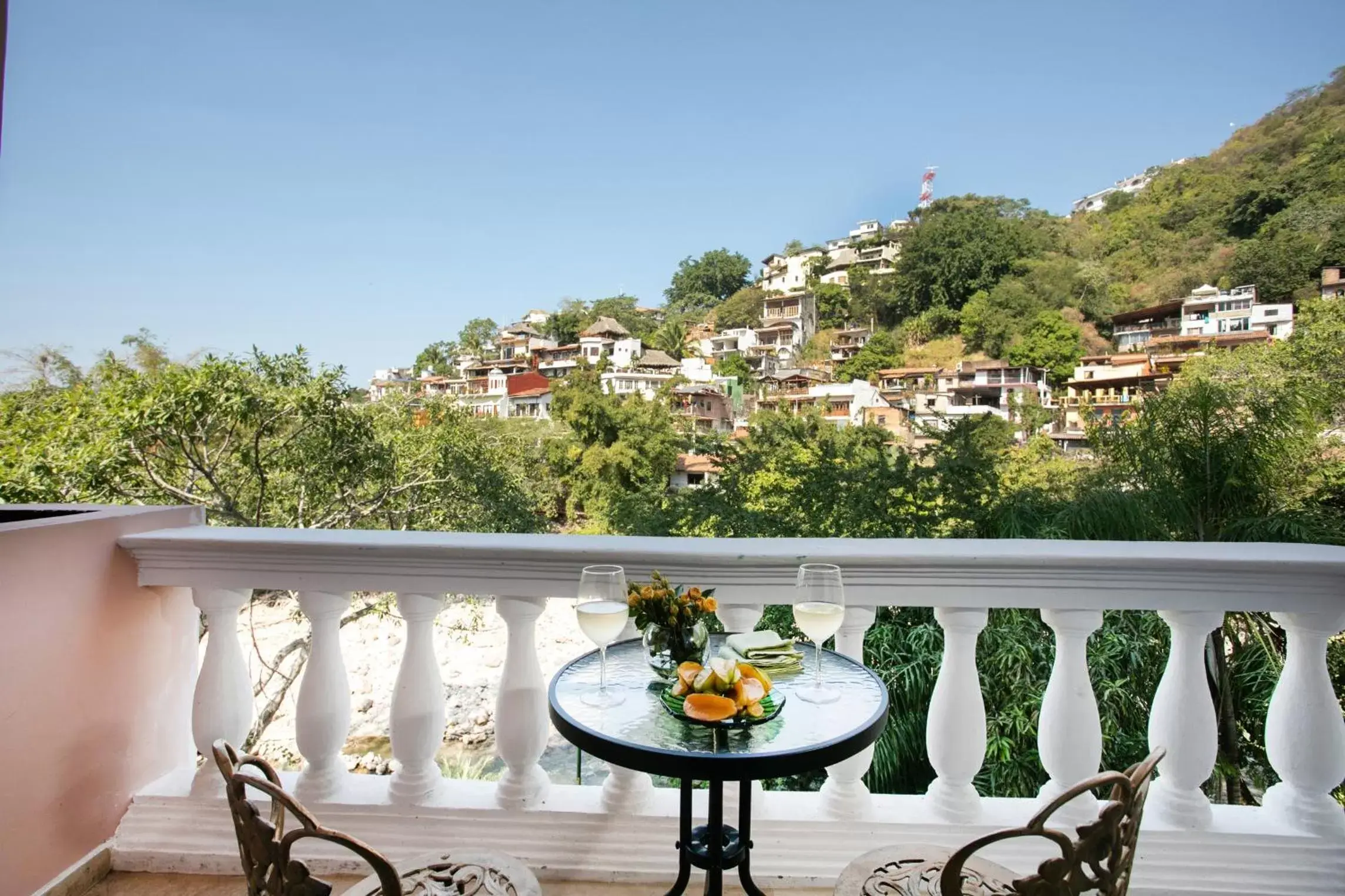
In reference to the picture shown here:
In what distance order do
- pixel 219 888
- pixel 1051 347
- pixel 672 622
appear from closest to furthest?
pixel 672 622 → pixel 219 888 → pixel 1051 347

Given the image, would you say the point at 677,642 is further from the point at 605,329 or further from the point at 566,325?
the point at 566,325

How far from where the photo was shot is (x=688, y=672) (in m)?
0.81

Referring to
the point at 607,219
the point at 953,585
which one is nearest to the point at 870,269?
the point at 607,219

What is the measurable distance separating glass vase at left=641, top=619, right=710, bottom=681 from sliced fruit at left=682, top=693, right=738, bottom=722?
0.32 feet

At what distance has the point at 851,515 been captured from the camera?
6.70 m

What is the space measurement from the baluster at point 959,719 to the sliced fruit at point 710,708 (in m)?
0.49

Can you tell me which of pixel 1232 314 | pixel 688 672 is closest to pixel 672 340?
pixel 1232 314

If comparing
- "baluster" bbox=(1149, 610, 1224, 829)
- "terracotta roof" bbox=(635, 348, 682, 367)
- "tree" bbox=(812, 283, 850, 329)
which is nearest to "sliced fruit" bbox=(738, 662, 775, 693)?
"baluster" bbox=(1149, 610, 1224, 829)

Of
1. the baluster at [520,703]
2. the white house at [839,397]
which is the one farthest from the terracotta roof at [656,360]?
the baluster at [520,703]

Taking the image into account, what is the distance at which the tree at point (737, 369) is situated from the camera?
23.4 meters

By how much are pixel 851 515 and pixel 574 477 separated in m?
7.63

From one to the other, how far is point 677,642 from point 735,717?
0.13 meters

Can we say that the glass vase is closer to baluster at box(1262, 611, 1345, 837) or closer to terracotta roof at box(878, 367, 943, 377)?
baluster at box(1262, 611, 1345, 837)

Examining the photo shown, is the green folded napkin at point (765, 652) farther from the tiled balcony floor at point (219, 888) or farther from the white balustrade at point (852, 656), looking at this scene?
the tiled balcony floor at point (219, 888)
